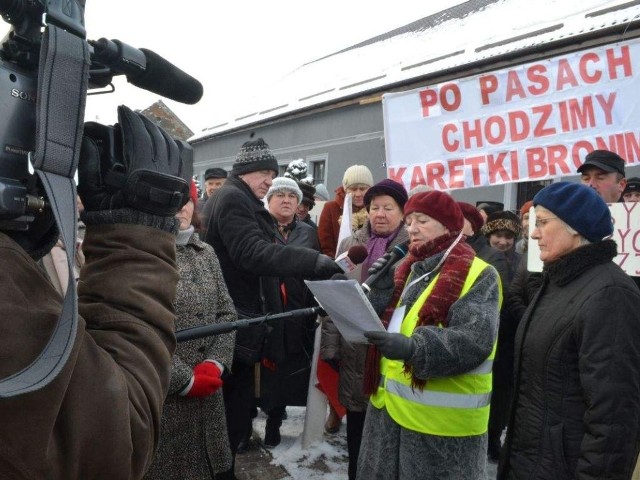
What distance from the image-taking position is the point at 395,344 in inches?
89.8

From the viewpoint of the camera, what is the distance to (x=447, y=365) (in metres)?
2.31

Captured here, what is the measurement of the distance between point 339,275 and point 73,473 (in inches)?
74.9

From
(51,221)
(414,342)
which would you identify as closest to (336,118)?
(414,342)

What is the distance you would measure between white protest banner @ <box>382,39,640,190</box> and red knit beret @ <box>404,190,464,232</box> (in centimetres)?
181

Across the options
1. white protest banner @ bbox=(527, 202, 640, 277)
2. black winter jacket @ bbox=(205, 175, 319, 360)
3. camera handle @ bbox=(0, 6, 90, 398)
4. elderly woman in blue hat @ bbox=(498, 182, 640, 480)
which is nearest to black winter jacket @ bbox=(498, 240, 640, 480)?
elderly woman in blue hat @ bbox=(498, 182, 640, 480)

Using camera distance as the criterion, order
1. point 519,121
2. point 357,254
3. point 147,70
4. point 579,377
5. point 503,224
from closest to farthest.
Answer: point 147,70
point 579,377
point 357,254
point 519,121
point 503,224

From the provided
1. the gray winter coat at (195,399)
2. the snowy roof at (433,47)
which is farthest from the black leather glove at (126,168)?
the snowy roof at (433,47)

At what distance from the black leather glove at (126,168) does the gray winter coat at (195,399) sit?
1.50 m

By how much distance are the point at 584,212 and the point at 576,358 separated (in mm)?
615

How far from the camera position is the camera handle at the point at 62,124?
2.36 ft

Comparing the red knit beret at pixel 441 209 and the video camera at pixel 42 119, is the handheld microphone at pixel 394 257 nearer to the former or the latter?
the red knit beret at pixel 441 209

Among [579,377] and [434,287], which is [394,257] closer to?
[434,287]

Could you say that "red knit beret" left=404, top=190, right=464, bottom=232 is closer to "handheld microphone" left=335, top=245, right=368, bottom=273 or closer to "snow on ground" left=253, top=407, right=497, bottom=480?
"handheld microphone" left=335, top=245, right=368, bottom=273

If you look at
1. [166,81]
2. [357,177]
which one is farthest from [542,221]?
[357,177]
